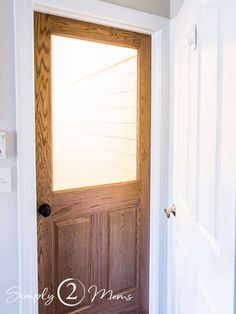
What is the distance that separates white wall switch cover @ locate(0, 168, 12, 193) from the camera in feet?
4.49

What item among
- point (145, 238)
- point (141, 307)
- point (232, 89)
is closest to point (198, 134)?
point (232, 89)

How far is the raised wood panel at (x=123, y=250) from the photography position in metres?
1.84

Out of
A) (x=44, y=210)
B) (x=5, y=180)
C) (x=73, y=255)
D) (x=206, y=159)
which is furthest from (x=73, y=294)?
(x=206, y=159)

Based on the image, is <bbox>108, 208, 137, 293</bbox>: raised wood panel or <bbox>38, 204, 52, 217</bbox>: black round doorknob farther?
<bbox>108, 208, 137, 293</bbox>: raised wood panel

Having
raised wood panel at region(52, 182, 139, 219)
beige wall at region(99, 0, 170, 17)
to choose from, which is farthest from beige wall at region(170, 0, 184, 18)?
raised wood panel at region(52, 182, 139, 219)

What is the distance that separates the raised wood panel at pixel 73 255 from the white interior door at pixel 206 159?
0.54 metres

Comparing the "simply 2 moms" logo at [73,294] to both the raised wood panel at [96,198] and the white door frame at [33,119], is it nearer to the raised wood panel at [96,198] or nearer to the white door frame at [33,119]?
the white door frame at [33,119]

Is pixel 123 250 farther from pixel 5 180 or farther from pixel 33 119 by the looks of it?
pixel 33 119

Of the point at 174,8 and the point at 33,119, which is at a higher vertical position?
the point at 174,8

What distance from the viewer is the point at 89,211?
68.0 inches

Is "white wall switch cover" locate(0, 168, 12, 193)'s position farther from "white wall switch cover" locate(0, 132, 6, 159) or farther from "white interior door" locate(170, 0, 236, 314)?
"white interior door" locate(170, 0, 236, 314)

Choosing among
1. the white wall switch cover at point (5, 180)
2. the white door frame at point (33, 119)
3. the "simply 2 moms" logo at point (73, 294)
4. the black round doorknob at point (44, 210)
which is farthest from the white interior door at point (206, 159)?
the white wall switch cover at point (5, 180)

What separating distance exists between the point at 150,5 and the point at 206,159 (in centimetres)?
119

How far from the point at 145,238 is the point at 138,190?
1.09ft
